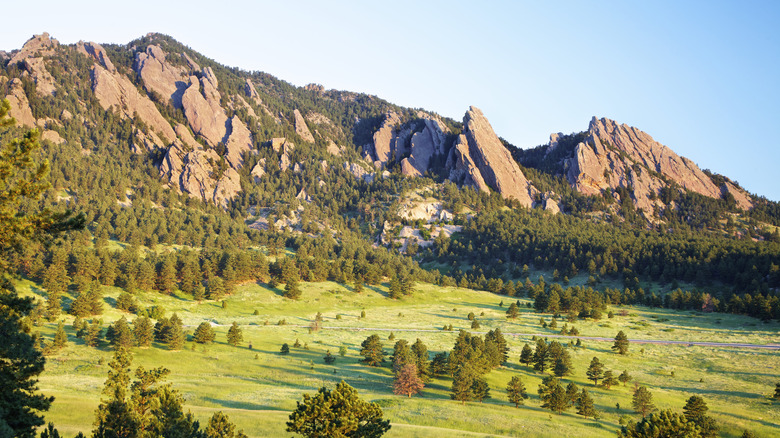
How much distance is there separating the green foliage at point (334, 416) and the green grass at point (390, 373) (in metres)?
16.4

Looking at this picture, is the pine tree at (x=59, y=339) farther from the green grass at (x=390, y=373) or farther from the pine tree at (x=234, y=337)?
the pine tree at (x=234, y=337)

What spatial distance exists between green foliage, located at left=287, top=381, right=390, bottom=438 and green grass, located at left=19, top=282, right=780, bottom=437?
16434 mm

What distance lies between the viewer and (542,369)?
75.2 m

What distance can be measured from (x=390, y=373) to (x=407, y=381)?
12.4m

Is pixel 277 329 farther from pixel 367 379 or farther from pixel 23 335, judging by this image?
pixel 23 335

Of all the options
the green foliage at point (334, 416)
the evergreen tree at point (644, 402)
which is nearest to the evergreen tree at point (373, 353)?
the evergreen tree at point (644, 402)

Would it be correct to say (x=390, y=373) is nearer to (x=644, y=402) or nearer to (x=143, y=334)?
(x=644, y=402)

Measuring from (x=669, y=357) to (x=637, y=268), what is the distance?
111620mm

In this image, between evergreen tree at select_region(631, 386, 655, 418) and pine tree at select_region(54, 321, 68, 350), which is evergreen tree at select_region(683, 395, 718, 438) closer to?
evergreen tree at select_region(631, 386, 655, 418)

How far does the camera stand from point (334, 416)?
79.2ft

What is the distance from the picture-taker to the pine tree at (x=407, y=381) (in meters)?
57.8

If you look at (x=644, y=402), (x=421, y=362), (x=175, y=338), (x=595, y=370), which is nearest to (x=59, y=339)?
(x=175, y=338)

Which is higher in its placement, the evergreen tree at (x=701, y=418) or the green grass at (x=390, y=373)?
the evergreen tree at (x=701, y=418)

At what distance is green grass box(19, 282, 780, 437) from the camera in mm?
46312
